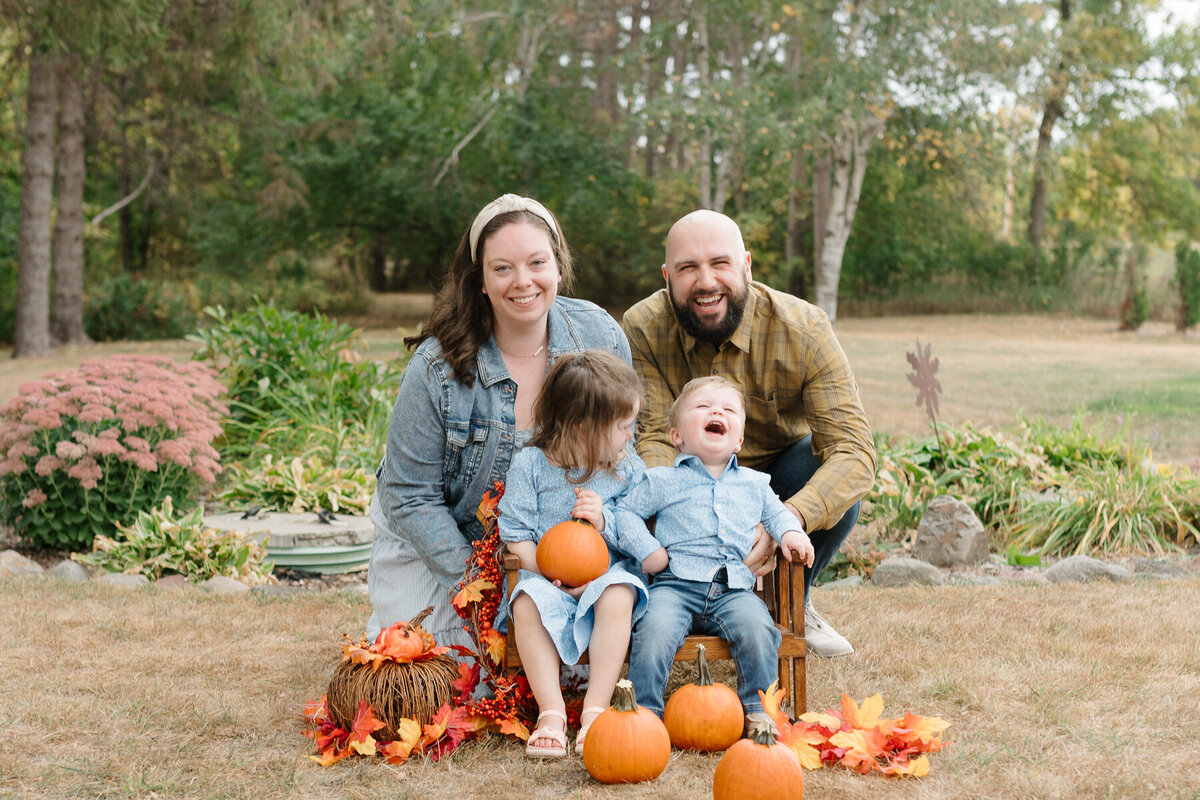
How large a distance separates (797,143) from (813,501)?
513 inches

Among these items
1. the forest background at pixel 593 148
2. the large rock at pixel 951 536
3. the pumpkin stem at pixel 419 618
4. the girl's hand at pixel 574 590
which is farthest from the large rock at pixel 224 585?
the forest background at pixel 593 148

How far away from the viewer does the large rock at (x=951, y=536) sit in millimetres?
4781

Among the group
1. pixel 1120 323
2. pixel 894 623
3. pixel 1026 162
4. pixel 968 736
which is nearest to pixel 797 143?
pixel 1026 162

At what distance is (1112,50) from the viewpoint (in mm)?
21047

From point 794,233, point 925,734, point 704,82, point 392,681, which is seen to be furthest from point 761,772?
point 794,233

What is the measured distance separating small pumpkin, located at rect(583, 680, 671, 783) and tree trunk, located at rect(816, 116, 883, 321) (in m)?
13.6

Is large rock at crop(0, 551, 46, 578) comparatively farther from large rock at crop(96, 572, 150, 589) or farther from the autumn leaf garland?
the autumn leaf garland

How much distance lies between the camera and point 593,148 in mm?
20766

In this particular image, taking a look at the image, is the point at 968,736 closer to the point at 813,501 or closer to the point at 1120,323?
the point at 813,501

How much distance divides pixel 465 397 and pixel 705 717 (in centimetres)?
113

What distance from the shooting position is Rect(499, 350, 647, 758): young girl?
267 cm

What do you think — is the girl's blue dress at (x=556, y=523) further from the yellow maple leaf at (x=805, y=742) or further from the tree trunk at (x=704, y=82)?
the tree trunk at (x=704, y=82)

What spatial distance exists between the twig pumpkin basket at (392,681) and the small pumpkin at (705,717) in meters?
0.62

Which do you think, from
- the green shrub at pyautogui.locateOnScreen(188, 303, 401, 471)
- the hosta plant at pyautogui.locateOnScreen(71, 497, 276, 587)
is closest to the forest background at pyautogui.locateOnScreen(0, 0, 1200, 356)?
the green shrub at pyautogui.locateOnScreen(188, 303, 401, 471)
